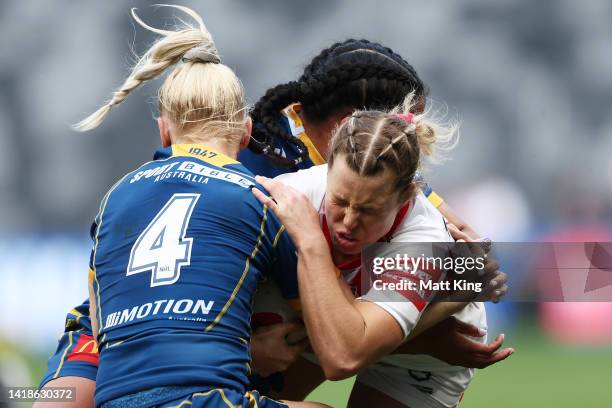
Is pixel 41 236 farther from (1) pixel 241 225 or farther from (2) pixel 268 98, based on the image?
(1) pixel 241 225

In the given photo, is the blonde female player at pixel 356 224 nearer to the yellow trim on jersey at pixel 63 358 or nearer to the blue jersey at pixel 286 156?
the blue jersey at pixel 286 156

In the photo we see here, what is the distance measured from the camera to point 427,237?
3.38m

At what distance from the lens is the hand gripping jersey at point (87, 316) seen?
Result: 3.75m

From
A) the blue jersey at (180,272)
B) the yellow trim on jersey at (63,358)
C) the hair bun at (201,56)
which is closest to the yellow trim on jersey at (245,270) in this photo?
the blue jersey at (180,272)

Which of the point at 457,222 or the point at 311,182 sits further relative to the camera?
the point at 457,222

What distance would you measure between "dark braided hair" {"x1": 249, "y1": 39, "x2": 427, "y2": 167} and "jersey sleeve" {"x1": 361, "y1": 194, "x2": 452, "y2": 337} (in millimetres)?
645

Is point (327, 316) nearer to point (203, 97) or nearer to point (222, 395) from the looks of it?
point (222, 395)

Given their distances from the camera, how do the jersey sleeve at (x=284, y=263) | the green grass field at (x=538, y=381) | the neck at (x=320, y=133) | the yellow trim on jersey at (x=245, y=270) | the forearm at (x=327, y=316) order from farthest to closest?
1. the green grass field at (x=538, y=381)
2. the neck at (x=320, y=133)
3. the jersey sleeve at (x=284, y=263)
4. the forearm at (x=327, y=316)
5. the yellow trim on jersey at (x=245, y=270)

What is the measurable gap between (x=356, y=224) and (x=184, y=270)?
604 millimetres

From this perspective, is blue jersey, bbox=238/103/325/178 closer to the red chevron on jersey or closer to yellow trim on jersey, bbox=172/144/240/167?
yellow trim on jersey, bbox=172/144/240/167

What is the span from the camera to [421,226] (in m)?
3.41

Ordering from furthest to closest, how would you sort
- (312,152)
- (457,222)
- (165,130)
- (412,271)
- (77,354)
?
(457,222), (312,152), (77,354), (165,130), (412,271)

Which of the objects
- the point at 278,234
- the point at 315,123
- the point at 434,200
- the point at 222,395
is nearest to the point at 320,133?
the point at 315,123

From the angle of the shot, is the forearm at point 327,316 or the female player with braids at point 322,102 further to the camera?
the female player with braids at point 322,102
